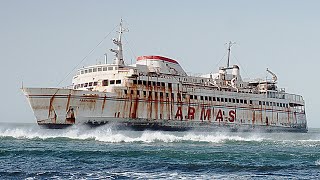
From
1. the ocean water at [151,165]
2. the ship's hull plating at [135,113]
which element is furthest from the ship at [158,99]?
the ocean water at [151,165]

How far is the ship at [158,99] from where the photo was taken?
1646 inches

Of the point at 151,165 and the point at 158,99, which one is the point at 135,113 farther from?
the point at 151,165

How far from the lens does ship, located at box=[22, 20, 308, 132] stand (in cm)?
4181

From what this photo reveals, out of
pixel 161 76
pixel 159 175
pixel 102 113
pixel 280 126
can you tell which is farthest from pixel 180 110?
pixel 159 175

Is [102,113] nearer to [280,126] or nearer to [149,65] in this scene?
[149,65]

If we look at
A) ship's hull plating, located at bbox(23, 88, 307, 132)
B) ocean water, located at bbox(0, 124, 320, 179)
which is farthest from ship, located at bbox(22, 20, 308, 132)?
ocean water, located at bbox(0, 124, 320, 179)

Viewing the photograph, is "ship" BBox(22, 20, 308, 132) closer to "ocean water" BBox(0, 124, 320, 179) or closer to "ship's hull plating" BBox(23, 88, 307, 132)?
"ship's hull plating" BBox(23, 88, 307, 132)

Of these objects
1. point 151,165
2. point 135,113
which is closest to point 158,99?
point 135,113

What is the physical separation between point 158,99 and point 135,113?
11.5 feet

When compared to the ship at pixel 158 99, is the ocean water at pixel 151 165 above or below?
below

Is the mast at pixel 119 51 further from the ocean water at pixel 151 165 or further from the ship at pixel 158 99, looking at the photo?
the ocean water at pixel 151 165

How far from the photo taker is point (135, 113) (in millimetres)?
45438

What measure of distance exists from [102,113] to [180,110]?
1038 cm

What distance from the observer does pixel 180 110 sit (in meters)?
49.3
